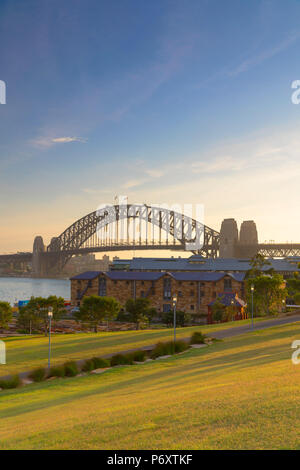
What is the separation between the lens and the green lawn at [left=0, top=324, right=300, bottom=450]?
23.6ft

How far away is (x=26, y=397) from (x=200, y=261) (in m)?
82.0

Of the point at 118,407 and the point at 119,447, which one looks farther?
the point at 118,407

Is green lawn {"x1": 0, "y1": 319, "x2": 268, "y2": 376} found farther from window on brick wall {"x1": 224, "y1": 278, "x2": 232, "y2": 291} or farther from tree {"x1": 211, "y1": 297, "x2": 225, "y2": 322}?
window on brick wall {"x1": 224, "y1": 278, "x2": 232, "y2": 291}

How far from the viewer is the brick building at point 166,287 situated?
3027 inches

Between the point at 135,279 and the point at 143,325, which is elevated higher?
the point at 135,279

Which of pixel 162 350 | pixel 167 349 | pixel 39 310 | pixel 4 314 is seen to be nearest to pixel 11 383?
pixel 162 350

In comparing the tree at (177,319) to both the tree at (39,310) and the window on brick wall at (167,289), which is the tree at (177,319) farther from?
the window on brick wall at (167,289)

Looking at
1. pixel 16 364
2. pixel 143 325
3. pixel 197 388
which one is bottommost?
pixel 143 325

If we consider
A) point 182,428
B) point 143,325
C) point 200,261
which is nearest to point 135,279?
point 200,261

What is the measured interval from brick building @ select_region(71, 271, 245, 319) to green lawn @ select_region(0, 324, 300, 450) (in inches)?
2300

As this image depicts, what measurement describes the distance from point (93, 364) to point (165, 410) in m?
10.9

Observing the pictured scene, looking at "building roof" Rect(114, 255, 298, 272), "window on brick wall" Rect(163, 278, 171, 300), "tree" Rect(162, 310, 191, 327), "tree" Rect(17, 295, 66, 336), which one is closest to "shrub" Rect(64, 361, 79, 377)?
"tree" Rect(17, 295, 66, 336)

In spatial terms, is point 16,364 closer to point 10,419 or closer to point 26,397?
point 26,397

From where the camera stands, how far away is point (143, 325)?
55000 mm
